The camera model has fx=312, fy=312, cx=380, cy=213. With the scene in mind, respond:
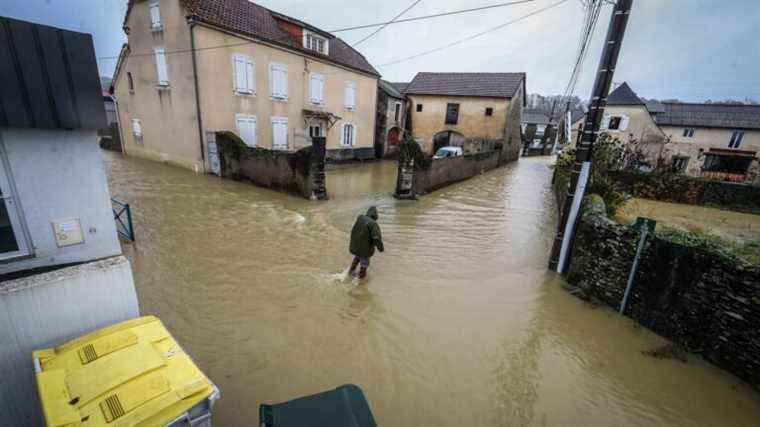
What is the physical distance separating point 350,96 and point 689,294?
1976cm

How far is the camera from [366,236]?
599cm

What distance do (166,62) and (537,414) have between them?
60.0 ft

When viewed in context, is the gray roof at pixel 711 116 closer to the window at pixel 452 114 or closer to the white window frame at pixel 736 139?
the white window frame at pixel 736 139

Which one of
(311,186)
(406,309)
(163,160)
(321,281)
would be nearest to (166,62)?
(163,160)

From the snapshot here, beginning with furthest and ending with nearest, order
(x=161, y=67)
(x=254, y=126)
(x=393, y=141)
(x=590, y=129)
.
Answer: (x=393, y=141) < (x=254, y=126) < (x=161, y=67) < (x=590, y=129)

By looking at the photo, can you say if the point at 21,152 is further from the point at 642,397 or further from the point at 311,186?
the point at 311,186

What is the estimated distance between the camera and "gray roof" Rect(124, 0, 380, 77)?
13.2 m

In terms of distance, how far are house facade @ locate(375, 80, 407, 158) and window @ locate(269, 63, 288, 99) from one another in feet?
31.4

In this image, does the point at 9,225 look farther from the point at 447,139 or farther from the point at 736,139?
the point at 736,139

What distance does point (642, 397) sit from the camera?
403cm

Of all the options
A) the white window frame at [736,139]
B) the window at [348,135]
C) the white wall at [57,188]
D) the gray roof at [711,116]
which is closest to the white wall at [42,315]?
the white wall at [57,188]

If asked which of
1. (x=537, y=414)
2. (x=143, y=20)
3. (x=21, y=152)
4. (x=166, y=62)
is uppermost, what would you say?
(x=143, y=20)

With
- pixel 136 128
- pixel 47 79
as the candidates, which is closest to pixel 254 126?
pixel 136 128

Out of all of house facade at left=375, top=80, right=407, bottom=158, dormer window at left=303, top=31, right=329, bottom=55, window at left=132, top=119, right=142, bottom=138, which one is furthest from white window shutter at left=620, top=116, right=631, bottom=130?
window at left=132, top=119, right=142, bottom=138
